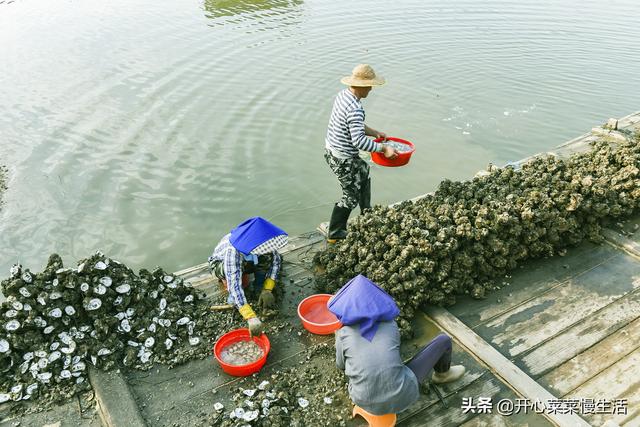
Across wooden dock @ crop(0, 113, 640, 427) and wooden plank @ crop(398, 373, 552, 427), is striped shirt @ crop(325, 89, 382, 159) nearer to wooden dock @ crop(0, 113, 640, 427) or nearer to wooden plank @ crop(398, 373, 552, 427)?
wooden dock @ crop(0, 113, 640, 427)

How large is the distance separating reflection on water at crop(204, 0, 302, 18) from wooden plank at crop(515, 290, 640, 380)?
45.2 ft

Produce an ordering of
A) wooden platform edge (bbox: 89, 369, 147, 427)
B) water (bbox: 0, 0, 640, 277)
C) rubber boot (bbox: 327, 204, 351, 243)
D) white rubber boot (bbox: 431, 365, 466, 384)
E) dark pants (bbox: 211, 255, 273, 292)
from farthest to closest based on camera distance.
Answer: water (bbox: 0, 0, 640, 277)
rubber boot (bbox: 327, 204, 351, 243)
dark pants (bbox: 211, 255, 273, 292)
white rubber boot (bbox: 431, 365, 466, 384)
wooden platform edge (bbox: 89, 369, 147, 427)

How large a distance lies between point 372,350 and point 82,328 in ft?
7.91

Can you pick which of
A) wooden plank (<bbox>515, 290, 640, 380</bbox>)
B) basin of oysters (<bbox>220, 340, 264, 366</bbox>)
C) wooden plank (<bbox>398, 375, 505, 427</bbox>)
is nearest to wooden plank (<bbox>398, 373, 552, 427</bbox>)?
wooden plank (<bbox>398, 375, 505, 427</bbox>)

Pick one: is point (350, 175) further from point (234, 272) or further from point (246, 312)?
point (246, 312)

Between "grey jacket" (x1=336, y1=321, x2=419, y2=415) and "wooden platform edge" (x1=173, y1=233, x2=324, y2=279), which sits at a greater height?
"grey jacket" (x1=336, y1=321, x2=419, y2=415)

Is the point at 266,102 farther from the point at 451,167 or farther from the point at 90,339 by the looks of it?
the point at 90,339

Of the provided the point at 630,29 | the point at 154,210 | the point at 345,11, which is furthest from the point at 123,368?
the point at 630,29

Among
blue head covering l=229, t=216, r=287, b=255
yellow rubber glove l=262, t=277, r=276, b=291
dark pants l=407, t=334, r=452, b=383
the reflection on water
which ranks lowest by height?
yellow rubber glove l=262, t=277, r=276, b=291

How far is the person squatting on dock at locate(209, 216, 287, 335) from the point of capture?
427 centimetres

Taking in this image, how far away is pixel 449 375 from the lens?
3.86 meters

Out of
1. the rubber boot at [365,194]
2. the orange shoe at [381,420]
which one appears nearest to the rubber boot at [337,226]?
the rubber boot at [365,194]

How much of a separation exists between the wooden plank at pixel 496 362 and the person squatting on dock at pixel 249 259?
1.43 meters

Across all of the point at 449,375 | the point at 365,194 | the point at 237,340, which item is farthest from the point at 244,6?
the point at 449,375
